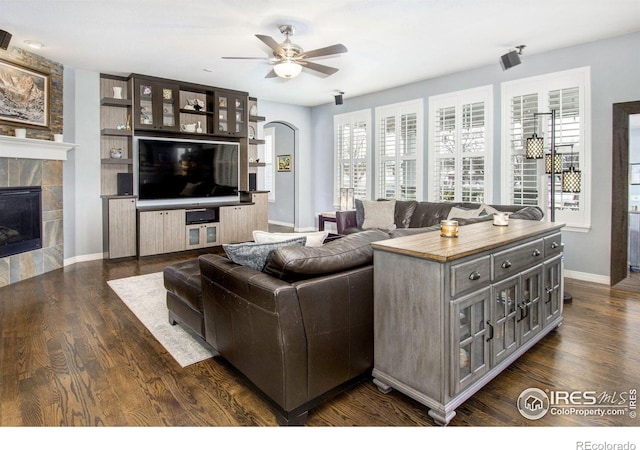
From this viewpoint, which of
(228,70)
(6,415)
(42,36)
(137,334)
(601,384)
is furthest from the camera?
(228,70)

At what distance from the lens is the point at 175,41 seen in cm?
440

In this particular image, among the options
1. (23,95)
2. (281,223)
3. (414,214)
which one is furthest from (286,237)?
(281,223)

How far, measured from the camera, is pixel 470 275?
6.35 feet

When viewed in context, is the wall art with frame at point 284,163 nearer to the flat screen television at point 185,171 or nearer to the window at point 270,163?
the window at point 270,163

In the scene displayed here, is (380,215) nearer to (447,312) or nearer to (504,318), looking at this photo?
(504,318)

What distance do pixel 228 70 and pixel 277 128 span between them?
12.6ft

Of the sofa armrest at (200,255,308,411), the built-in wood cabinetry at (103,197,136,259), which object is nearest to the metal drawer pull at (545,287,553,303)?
the sofa armrest at (200,255,308,411)

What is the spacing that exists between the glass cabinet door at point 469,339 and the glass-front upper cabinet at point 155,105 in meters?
5.49

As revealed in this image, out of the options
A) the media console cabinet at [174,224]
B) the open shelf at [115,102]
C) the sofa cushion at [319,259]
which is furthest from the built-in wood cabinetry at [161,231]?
the sofa cushion at [319,259]

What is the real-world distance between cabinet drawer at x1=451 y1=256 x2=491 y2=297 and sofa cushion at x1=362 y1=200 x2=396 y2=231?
351 centimetres
